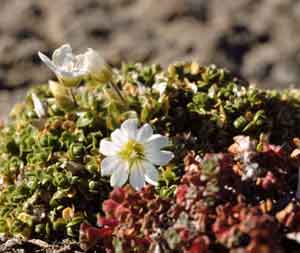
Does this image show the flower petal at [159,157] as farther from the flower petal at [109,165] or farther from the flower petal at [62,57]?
the flower petal at [62,57]

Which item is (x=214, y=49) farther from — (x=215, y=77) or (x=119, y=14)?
(x=215, y=77)

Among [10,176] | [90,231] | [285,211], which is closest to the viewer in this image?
[285,211]

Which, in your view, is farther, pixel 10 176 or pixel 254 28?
pixel 254 28

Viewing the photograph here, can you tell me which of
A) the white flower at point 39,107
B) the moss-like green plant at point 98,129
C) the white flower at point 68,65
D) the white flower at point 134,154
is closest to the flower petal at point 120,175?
the white flower at point 134,154

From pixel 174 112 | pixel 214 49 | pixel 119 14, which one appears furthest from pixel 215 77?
pixel 119 14

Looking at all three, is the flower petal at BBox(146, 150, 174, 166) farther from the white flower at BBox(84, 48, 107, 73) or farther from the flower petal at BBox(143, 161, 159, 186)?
the white flower at BBox(84, 48, 107, 73)

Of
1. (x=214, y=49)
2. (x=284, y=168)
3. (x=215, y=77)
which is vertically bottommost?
(x=284, y=168)
